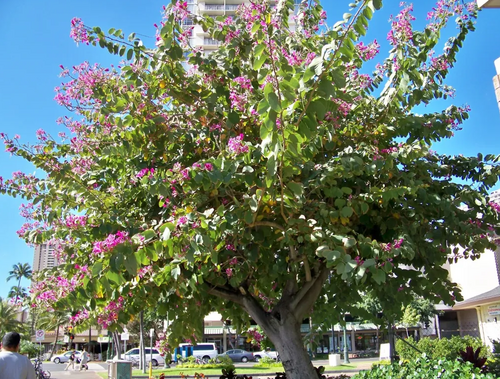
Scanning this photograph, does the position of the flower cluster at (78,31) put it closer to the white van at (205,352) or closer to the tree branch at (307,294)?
the tree branch at (307,294)

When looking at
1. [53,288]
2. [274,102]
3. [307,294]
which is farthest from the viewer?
[307,294]

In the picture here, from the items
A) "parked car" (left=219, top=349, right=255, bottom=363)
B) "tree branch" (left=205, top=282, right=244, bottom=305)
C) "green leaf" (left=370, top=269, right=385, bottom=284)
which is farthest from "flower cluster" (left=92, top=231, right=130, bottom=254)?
"parked car" (left=219, top=349, right=255, bottom=363)

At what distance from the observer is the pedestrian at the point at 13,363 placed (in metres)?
4.82

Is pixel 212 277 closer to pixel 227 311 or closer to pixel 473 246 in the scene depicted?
pixel 227 311

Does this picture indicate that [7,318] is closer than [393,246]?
No

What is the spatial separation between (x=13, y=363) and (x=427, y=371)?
187 inches

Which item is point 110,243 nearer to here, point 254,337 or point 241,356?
point 254,337

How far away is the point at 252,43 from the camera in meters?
5.68

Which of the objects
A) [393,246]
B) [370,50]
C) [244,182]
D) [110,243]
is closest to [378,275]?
[393,246]

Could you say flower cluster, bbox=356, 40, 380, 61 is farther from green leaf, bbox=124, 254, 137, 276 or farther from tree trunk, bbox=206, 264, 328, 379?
green leaf, bbox=124, 254, 137, 276

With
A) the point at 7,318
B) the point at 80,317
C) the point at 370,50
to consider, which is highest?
the point at 370,50

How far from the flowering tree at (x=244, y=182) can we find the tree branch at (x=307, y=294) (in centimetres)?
2

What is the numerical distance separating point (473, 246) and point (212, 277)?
3712 mm

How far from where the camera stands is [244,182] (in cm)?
506
